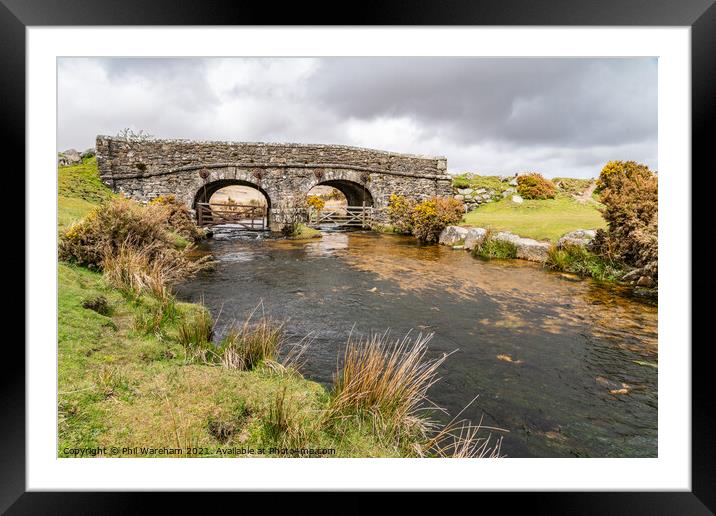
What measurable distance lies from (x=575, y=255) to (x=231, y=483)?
9047 mm

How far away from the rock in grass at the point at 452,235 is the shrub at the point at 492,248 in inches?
57.8

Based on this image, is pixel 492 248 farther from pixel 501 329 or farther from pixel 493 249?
pixel 501 329

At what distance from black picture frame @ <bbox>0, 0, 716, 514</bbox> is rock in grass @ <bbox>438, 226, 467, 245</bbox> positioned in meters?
11.0

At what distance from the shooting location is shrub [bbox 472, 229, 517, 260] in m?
10.6

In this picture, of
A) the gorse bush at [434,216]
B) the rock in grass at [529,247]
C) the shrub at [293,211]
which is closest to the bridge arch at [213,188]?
the shrub at [293,211]

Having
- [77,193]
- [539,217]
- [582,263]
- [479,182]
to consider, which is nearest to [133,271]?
[77,193]

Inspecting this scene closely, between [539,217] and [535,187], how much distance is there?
5.29 m

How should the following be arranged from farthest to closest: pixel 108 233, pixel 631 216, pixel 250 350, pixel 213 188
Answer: pixel 213 188
pixel 631 216
pixel 108 233
pixel 250 350

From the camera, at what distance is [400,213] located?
735 inches

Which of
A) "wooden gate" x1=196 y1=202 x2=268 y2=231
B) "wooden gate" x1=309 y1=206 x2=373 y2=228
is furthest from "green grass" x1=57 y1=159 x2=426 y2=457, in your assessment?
"wooden gate" x1=309 y1=206 x2=373 y2=228
